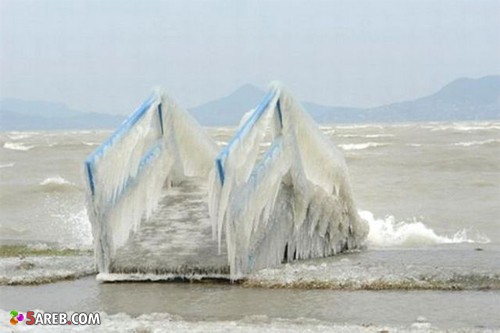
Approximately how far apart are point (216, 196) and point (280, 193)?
5.49 feet

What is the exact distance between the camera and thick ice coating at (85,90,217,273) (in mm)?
10242

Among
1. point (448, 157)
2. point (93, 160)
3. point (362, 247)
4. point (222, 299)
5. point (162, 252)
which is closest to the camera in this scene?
point (222, 299)

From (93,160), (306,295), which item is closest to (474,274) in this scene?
(306,295)

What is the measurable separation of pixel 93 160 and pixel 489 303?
536 cm

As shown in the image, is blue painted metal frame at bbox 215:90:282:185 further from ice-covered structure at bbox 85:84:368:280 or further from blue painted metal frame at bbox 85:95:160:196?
blue painted metal frame at bbox 85:95:160:196

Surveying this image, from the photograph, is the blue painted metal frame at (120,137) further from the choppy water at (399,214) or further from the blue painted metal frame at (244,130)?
the blue painted metal frame at (244,130)

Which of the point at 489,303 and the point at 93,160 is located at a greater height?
the point at 93,160

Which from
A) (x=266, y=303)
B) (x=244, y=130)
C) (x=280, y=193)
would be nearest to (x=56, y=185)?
(x=280, y=193)

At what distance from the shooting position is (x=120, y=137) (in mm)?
10531

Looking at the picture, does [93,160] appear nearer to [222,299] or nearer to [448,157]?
[222,299]

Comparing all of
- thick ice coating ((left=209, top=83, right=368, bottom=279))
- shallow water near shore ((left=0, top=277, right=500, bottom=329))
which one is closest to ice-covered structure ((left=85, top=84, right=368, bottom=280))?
thick ice coating ((left=209, top=83, right=368, bottom=279))

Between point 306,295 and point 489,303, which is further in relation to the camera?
point 306,295

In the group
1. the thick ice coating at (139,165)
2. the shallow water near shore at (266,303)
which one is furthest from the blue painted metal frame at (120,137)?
the shallow water near shore at (266,303)

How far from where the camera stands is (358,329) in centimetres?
742
